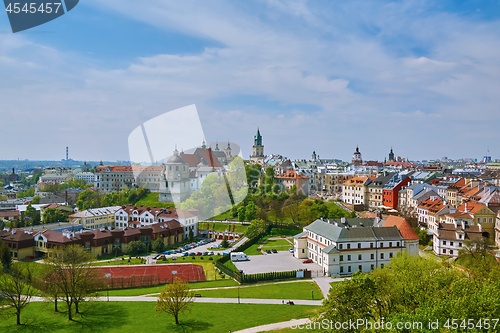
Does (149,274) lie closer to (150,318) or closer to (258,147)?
(150,318)

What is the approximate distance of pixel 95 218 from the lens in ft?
162

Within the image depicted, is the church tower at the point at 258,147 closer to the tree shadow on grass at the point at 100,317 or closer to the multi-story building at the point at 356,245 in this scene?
the multi-story building at the point at 356,245

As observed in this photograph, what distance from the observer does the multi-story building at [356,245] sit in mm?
30172

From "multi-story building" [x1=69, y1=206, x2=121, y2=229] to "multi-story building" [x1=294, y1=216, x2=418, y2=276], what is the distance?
30.6 metres

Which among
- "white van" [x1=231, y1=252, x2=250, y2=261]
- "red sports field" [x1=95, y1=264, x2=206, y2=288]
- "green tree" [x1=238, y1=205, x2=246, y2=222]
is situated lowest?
"red sports field" [x1=95, y1=264, x2=206, y2=288]

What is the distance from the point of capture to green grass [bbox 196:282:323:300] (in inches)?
958

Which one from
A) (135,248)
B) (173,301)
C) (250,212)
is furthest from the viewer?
(250,212)

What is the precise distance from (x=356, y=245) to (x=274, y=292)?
961 centimetres

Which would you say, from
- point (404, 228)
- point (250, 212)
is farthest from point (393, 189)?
point (404, 228)

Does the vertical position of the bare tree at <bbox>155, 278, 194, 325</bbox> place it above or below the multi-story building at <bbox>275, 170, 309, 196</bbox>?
below

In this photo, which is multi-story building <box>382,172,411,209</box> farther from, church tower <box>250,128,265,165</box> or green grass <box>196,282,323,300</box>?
church tower <box>250,128,265,165</box>

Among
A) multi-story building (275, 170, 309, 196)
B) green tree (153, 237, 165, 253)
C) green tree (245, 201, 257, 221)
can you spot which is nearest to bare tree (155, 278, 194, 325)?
green tree (153, 237, 165, 253)

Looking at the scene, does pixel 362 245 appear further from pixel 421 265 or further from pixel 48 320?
pixel 48 320

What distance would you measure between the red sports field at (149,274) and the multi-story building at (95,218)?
17277 mm
